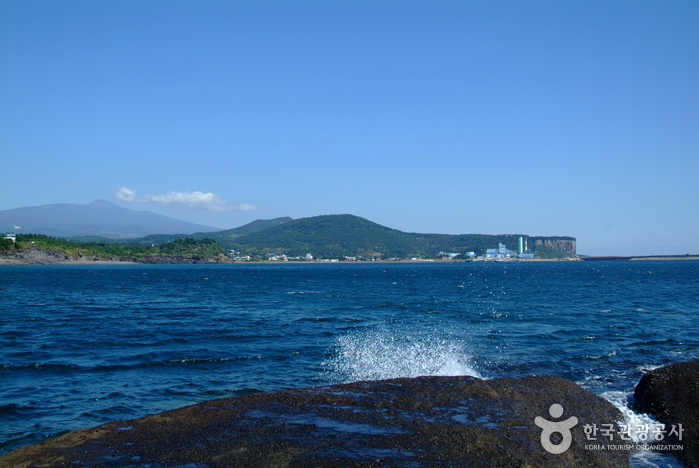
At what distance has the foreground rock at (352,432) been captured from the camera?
923cm

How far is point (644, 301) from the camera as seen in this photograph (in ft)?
166

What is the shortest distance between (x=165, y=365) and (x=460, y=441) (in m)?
14.5

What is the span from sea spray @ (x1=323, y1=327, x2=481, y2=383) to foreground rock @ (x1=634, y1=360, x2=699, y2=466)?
5.96 metres

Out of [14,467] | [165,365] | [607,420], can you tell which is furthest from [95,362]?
[607,420]

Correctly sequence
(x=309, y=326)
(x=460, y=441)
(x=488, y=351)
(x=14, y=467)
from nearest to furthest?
(x=14, y=467) → (x=460, y=441) → (x=488, y=351) → (x=309, y=326)

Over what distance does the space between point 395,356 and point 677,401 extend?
10.9 m

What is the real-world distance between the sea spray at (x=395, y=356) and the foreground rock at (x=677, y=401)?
235 inches

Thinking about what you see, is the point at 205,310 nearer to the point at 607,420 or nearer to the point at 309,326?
the point at 309,326

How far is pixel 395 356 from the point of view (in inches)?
861
